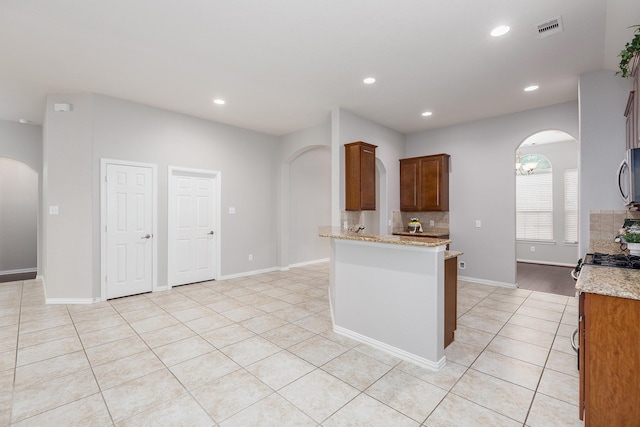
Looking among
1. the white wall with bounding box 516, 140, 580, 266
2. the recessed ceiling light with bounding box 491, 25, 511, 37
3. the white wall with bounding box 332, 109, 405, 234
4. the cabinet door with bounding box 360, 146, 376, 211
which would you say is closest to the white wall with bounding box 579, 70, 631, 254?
the recessed ceiling light with bounding box 491, 25, 511, 37

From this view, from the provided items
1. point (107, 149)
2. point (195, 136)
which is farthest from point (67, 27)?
point (195, 136)

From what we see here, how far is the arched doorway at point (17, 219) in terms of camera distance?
641cm

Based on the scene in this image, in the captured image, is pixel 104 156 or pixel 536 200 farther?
pixel 536 200

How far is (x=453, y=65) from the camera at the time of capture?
3.36m

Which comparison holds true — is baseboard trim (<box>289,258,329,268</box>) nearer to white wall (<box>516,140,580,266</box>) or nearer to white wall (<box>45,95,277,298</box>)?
white wall (<box>45,95,277,298</box>)

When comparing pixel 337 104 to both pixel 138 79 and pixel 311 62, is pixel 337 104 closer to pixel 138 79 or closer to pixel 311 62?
pixel 311 62

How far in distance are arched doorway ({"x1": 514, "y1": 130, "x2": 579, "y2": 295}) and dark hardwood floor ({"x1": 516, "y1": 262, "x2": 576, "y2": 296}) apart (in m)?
0.02

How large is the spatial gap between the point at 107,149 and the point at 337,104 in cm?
362

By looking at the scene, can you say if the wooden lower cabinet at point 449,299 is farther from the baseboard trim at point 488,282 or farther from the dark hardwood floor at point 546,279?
the dark hardwood floor at point 546,279

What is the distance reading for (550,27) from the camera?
2.63 m

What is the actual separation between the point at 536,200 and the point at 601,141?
512 cm

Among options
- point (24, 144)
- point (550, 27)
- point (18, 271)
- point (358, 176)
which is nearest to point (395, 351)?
point (358, 176)

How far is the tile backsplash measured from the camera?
3177mm

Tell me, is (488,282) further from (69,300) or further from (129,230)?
(69,300)
